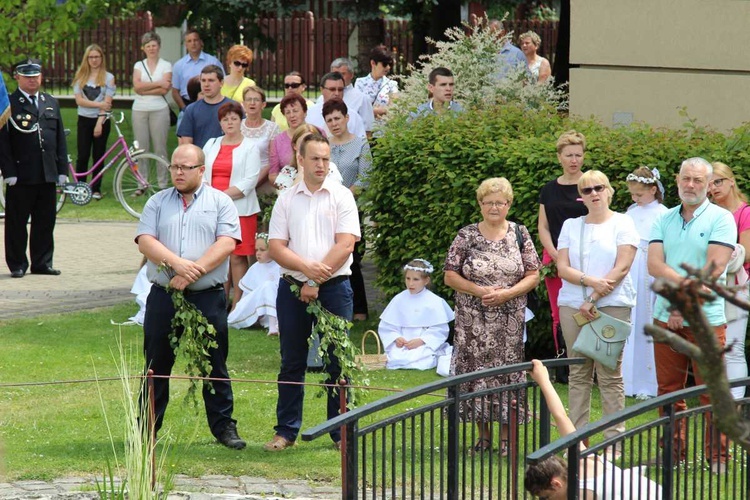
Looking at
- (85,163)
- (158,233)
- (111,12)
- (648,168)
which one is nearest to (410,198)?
(648,168)

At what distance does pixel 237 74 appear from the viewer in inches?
569

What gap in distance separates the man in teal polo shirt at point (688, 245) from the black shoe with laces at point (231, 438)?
2.58 metres

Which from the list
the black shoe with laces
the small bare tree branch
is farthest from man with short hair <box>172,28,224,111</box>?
the small bare tree branch

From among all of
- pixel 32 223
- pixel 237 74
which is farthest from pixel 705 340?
pixel 237 74

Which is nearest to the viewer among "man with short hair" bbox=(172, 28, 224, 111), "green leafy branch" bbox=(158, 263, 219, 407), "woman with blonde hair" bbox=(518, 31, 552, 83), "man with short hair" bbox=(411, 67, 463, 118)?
"green leafy branch" bbox=(158, 263, 219, 407)

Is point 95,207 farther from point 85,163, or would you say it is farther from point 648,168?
point 648,168

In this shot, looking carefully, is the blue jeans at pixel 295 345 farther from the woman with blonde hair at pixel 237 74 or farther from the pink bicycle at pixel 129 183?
the pink bicycle at pixel 129 183

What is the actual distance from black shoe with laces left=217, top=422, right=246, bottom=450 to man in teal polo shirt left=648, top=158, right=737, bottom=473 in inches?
101

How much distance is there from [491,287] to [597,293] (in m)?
0.66

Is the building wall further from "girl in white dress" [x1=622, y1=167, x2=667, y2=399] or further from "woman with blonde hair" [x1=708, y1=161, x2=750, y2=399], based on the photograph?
"woman with blonde hair" [x1=708, y1=161, x2=750, y2=399]

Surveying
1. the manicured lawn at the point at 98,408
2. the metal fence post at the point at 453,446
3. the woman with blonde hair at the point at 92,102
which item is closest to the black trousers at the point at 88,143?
the woman with blonde hair at the point at 92,102

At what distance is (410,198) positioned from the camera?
34.0 ft

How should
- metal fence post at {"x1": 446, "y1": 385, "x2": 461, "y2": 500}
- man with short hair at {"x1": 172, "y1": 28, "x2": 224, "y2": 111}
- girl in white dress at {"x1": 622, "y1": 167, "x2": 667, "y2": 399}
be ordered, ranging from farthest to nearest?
man with short hair at {"x1": 172, "y1": 28, "x2": 224, "y2": 111} → girl in white dress at {"x1": 622, "y1": 167, "x2": 667, "y2": 399} → metal fence post at {"x1": 446, "y1": 385, "x2": 461, "y2": 500}

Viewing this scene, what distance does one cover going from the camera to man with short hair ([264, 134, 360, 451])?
769 centimetres
